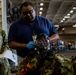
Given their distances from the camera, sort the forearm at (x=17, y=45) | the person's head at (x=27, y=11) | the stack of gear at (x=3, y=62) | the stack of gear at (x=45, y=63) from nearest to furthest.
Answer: the stack of gear at (x=45, y=63) → the forearm at (x=17, y=45) → the person's head at (x=27, y=11) → the stack of gear at (x=3, y=62)

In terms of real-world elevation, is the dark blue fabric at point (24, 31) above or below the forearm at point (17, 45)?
above

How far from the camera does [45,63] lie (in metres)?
1.33

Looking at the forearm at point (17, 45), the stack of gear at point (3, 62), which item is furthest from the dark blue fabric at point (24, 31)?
the stack of gear at point (3, 62)

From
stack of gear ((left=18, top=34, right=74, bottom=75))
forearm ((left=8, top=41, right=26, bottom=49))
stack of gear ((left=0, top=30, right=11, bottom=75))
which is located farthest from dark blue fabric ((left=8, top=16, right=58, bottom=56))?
stack of gear ((left=18, top=34, right=74, bottom=75))

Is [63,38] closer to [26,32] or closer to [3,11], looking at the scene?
[3,11]

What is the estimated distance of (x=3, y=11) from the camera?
15.7 feet

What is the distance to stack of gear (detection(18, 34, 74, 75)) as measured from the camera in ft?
4.09

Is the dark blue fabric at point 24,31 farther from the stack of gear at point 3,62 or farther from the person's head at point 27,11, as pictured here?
the stack of gear at point 3,62

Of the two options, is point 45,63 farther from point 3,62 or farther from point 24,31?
point 3,62

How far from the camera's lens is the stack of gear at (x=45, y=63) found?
125 cm

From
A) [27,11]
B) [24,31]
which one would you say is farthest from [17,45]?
[27,11]

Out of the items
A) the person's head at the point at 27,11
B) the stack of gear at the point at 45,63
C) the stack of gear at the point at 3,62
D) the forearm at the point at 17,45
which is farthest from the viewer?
the stack of gear at the point at 3,62

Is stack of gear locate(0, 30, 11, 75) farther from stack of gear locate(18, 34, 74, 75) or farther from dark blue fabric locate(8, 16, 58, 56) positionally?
stack of gear locate(18, 34, 74, 75)

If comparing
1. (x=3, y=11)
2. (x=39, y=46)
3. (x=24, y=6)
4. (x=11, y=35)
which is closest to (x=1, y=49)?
(x=11, y=35)
